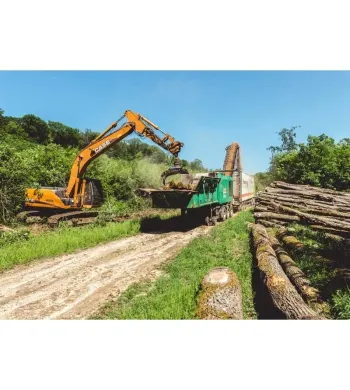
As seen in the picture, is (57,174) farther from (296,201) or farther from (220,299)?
(220,299)

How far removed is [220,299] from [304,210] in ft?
33.5

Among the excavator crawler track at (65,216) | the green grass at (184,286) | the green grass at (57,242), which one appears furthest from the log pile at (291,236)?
the excavator crawler track at (65,216)

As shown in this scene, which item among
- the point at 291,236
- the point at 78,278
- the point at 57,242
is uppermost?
the point at 291,236

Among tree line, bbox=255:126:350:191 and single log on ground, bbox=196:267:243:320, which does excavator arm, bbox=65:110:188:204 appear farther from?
tree line, bbox=255:126:350:191

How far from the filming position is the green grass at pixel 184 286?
213 inches

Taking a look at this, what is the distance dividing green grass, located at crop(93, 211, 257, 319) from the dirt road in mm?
428

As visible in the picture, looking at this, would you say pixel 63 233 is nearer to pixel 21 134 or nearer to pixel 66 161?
pixel 66 161

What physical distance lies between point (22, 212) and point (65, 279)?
7989 millimetres

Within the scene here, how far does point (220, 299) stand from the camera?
516 centimetres

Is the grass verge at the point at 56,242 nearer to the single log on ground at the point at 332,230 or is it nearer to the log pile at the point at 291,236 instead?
the log pile at the point at 291,236

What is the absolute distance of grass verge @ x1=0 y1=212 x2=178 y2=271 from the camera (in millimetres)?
9250

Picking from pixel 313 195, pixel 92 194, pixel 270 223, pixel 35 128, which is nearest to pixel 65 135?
pixel 35 128

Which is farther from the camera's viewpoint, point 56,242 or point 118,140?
point 118,140

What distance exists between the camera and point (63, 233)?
1205 cm
